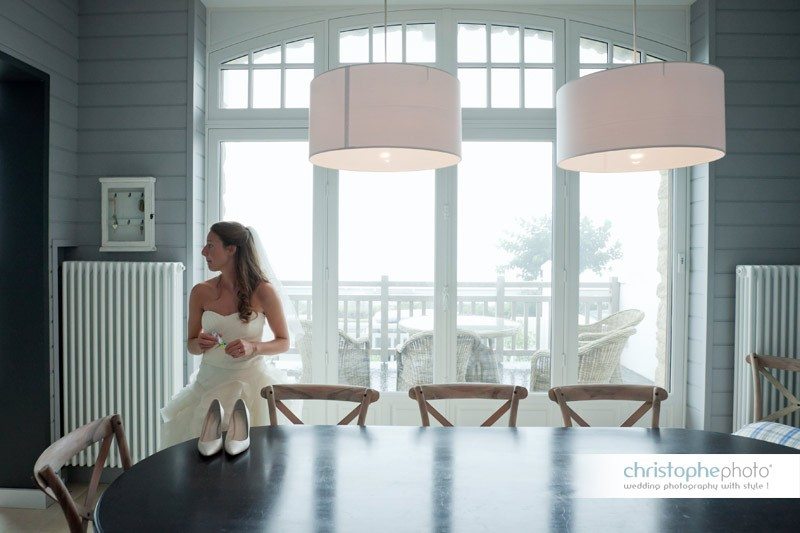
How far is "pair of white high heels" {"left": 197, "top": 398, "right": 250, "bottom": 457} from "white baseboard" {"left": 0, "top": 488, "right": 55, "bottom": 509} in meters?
2.04

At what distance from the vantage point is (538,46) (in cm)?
367

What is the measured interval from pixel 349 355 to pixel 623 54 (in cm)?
271

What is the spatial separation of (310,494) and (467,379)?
7.47 ft

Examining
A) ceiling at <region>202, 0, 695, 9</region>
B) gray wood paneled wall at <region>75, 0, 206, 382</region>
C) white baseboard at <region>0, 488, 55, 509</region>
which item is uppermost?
ceiling at <region>202, 0, 695, 9</region>

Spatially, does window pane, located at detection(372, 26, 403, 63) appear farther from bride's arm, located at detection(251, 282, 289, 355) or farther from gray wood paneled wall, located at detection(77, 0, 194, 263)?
bride's arm, located at detection(251, 282, 289, 355)

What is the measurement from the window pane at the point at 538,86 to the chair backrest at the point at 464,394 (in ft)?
6.82

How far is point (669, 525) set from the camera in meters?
1.35

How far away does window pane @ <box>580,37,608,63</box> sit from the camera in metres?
3.68

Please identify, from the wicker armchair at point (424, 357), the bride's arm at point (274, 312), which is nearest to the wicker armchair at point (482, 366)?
the wicker armchair at point (424, 357)

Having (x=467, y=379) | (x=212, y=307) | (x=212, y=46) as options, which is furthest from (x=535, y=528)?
(x=212, y=46)

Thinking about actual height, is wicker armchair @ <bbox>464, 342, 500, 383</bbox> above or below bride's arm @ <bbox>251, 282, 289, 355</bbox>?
below

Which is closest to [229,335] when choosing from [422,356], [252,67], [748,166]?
[422,356]

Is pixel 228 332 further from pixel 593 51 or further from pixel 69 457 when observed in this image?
pixel 593 51

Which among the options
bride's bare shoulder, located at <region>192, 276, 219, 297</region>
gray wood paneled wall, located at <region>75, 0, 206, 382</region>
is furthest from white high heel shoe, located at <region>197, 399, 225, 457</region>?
gray wood paneled wall, located at <region>75, 0, 206, 382</region>
